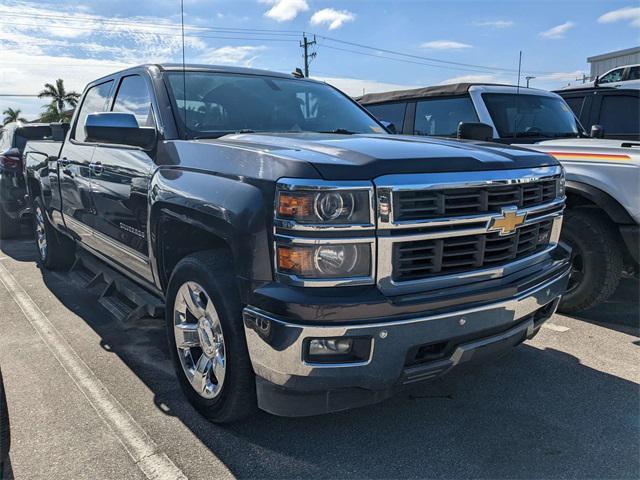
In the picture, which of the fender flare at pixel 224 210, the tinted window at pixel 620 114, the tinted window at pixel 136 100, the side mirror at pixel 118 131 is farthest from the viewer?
the tinted window at pixel 620 114

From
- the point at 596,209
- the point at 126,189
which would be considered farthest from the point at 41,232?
the point at 596,209

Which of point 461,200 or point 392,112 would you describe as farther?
point 392,112

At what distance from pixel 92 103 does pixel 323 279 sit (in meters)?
3.68

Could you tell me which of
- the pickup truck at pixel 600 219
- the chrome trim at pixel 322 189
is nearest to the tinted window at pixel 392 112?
the pickup truck at pixel 600 219

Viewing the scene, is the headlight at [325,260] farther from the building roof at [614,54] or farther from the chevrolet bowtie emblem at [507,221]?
the building roof at [614,54]

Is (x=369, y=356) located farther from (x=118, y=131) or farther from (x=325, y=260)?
(x=118, y=131)

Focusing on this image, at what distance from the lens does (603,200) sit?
165 inches

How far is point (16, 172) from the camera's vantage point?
7.85 meters

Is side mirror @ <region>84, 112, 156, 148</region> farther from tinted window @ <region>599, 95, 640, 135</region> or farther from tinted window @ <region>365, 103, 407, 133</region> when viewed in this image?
tinted window @ <region>599, 95, 640, 135</region>

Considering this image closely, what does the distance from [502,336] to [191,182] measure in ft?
5.63

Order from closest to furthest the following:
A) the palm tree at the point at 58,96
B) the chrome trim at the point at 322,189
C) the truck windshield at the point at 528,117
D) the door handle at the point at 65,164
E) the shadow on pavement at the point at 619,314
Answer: the chrome trim at the point at 322,189 < the shadow on pavement at the point at 619,314 < the door handle at the point at 65,164 < the truck windshield at the point at 528,117 < the palm tree at the point at 58,96

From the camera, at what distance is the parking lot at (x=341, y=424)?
2451mm

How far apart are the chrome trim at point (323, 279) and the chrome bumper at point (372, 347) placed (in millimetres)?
170

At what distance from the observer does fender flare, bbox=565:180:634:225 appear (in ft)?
13.5
